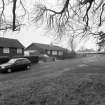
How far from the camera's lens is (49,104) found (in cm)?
509

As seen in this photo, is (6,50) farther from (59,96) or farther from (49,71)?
(59,96)

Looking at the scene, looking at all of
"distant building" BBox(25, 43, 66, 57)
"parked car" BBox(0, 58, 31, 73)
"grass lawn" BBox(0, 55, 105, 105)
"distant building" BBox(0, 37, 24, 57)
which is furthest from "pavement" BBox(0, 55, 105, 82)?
"distant building" BBox(25, 43, 66, 57)

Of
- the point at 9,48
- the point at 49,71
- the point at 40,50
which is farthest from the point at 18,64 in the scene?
the point at 40,50

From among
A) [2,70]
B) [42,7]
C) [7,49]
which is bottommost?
[2,70]

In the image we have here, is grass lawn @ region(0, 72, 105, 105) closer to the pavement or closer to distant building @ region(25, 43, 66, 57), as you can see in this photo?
the pavement

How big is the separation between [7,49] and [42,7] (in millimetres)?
23620

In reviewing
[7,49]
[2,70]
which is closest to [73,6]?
[2,70]

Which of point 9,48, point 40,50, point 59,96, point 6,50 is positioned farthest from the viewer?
point 40,50

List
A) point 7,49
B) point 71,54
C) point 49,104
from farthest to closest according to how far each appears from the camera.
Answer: point 71,54 < point 7,49 < point 49,104

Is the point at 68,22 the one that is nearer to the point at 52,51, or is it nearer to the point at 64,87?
the point at 64,87

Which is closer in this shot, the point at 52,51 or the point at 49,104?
the point at 49,104

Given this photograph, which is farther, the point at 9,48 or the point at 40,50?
the point at 40,50

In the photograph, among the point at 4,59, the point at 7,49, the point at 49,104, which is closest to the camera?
the point at 49,104

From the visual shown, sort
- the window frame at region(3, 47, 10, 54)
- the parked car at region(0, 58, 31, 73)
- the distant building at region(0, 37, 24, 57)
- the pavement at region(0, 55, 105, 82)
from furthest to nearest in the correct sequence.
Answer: the window frame at region(3, 47, 10, 54), the distant building at region(0, 37, 24, 57), the parked car at region(0, 58, 31, 73), the pavement at region(0, 55, 105, 82)
